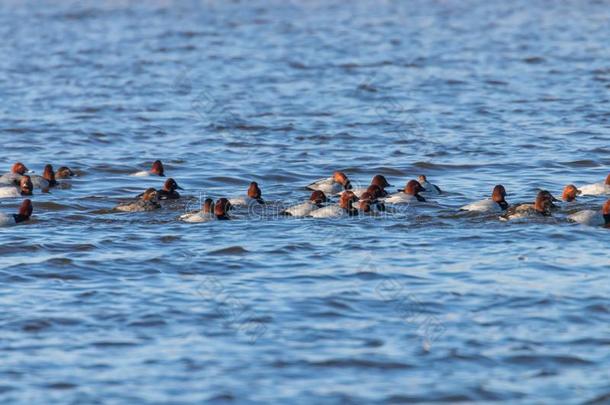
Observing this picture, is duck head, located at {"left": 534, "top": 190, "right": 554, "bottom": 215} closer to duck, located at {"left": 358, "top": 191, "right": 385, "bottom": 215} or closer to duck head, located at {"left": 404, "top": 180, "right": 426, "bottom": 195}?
duck head, located at {"left": 404, "top": 180, "right": 426, "bottom": 195}

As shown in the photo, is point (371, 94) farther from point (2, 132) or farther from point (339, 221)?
point (339, 221)

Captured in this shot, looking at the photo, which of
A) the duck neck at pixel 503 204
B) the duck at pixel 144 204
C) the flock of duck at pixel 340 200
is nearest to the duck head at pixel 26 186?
the flock of duck at pixel 340 200

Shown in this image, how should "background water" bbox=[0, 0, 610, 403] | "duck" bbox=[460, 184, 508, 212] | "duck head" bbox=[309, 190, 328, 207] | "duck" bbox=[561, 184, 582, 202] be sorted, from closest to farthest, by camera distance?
"background water" bbox=[0, 0, 610, 403], "duck" bbox=[460, 184, 508, 212], "duck head" bbox=[309, 190, 328, 207], "duck" bbox=[561, 184, 582, 202]

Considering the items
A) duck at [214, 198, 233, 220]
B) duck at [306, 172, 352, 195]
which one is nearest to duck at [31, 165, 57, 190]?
duck at [214, 198, 233, 220]

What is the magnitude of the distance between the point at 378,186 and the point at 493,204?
2.75 m

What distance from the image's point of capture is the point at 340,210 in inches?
Result: 827

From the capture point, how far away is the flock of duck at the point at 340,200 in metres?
20.6

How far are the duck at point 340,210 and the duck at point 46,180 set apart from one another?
594cm

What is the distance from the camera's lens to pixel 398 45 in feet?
164

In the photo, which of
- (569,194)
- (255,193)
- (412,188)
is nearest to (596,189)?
(569,194)

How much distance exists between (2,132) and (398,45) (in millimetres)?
21621

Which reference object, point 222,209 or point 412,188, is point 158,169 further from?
point 412,188

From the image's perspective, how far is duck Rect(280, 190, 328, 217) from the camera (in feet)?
69.1

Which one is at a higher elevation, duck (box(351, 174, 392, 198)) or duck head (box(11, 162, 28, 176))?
duck head (box(11, 162, 28, 176))
